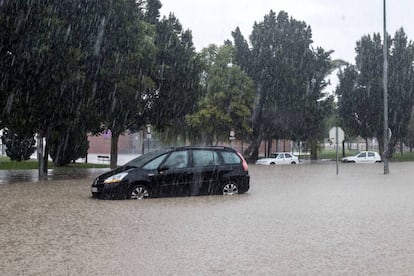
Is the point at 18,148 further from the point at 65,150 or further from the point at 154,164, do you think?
the point at 154,164

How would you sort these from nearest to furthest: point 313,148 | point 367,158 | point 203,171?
Answer: point 203,171, point 367,158, point 313,148

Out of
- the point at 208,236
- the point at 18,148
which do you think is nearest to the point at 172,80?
the point at 18,148

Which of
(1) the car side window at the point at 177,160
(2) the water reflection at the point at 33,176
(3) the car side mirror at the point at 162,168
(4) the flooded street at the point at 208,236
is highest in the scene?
(1) the car side window at the point at 177,160

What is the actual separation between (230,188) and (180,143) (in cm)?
3534

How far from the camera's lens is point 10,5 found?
19094 mm

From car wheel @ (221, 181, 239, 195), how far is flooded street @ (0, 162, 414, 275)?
741 mm

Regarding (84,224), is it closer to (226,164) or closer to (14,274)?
(14,274)

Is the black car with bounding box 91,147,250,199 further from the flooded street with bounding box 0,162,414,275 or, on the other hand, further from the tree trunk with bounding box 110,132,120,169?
the tree trunk with bounding box 110,132,120,169

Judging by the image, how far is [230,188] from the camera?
52.4 ft

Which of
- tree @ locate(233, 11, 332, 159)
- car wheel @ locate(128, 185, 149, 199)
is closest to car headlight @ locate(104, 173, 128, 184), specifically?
car wheel @ locate(128, 185, 149, 199)

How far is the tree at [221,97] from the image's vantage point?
48531 mm

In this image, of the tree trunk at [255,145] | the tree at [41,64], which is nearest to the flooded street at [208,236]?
the tree at [41,64]

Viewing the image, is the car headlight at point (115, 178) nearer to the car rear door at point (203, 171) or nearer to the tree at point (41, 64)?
the car rear door at point (203, 171)

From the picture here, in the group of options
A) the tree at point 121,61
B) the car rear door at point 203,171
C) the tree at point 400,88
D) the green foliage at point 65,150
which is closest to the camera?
the car rear door at point 203,171
